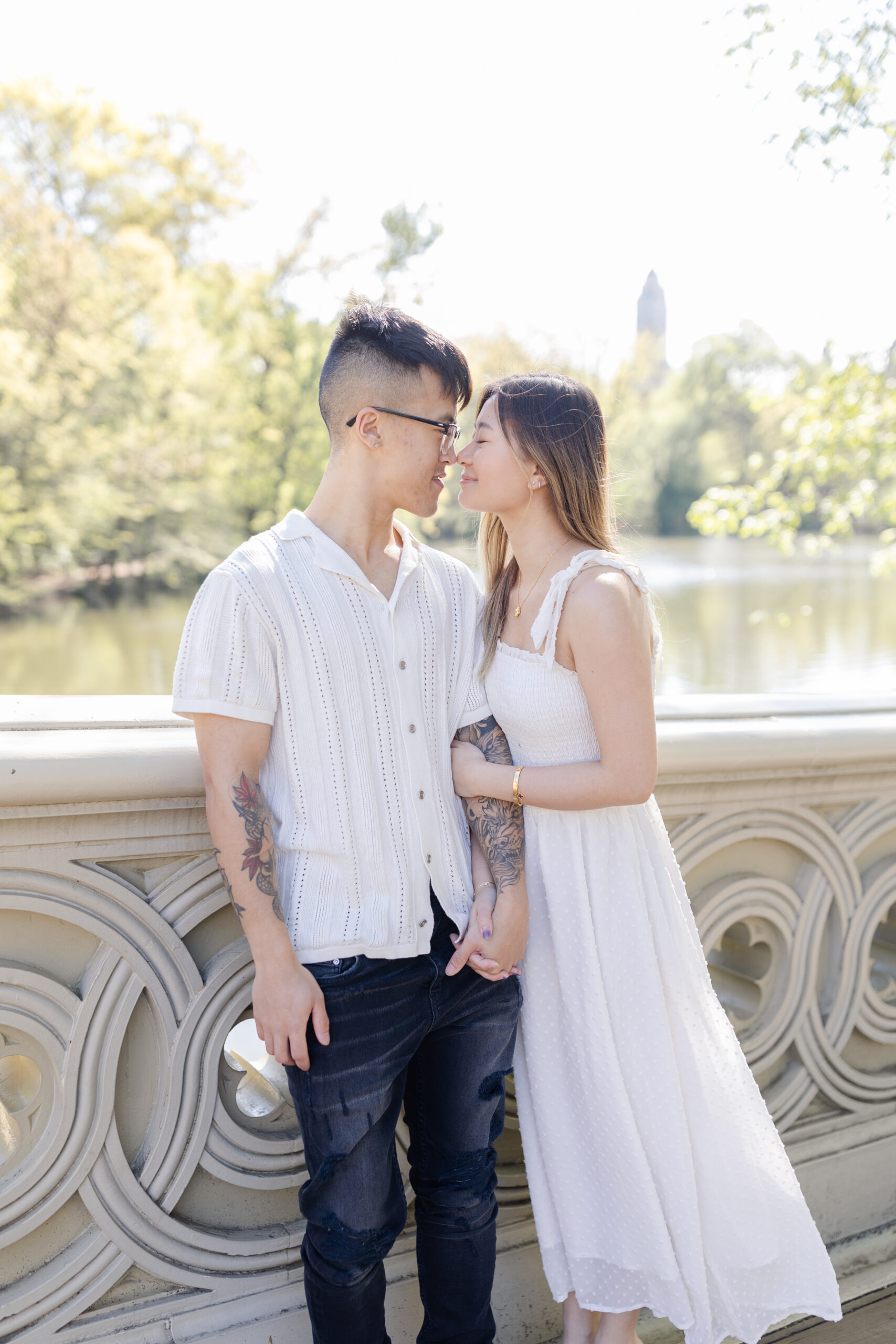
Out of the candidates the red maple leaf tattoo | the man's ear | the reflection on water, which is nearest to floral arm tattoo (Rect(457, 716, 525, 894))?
the red maple leaf tattoo

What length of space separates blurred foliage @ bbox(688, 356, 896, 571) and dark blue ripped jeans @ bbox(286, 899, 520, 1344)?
6.36m

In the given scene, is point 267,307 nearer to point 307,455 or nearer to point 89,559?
point 307,455

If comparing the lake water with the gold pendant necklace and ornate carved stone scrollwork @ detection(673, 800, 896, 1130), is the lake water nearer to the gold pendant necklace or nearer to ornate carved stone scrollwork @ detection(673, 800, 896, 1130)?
ornate carved stone scrollwork @ detection(673, 800, 896, 1130)

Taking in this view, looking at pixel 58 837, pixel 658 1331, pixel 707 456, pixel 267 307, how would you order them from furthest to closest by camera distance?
1. pixel 707 456
2. pixel 267 307
3. pixel 658 1331
4. pixel 58 837

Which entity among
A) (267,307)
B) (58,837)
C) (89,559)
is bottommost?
(89,559)

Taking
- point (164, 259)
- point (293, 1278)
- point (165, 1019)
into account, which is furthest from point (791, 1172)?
point (164, 259)

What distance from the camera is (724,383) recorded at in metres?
38.0

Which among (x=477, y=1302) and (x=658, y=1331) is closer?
(x=477, y=1302)

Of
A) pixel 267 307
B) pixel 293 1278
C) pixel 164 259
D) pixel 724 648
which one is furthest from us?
pixel 267 307

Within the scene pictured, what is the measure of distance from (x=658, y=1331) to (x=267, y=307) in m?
24.3

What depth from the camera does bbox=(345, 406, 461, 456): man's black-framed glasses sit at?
5.69 ft

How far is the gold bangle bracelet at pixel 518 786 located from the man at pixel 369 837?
0.05 meters

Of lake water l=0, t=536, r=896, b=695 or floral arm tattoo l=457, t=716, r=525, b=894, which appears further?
lake water l=0, t=536, r=896, b=695

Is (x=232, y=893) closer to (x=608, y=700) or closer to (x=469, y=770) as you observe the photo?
(x=469, y=770)
